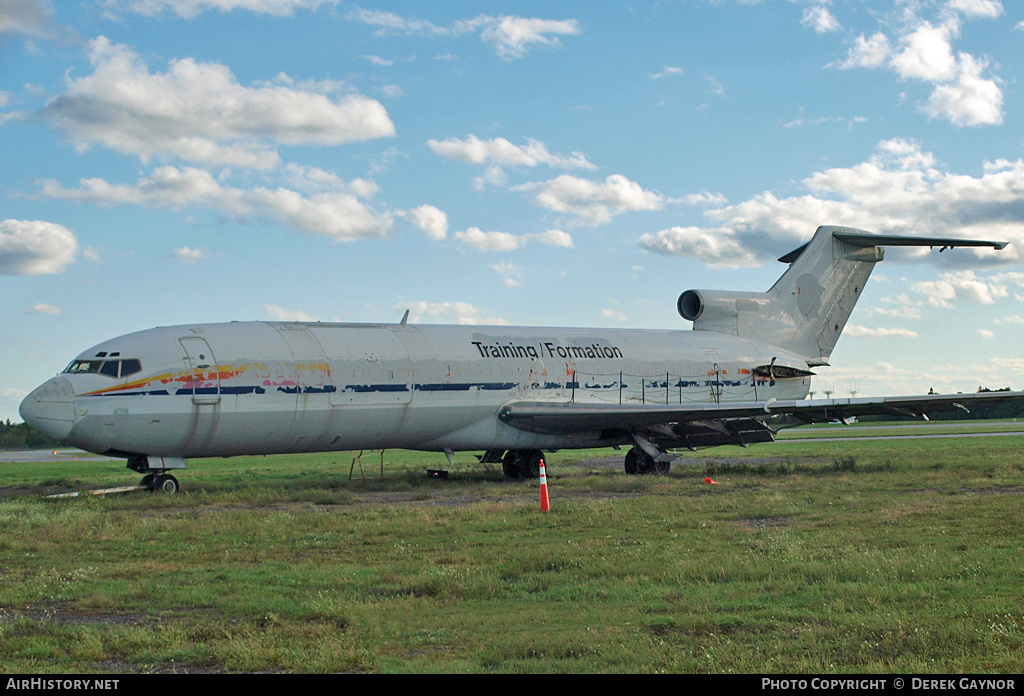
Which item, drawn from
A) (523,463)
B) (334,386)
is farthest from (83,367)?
(523,463)

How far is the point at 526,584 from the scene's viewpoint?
9961 mm

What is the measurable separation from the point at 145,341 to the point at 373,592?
43.6ft

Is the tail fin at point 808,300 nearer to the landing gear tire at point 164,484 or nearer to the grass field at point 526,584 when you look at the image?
→ the grass field at point 526,584

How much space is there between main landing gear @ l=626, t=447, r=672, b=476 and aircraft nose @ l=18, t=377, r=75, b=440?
50.9 ft

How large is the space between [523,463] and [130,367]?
39.1 ft

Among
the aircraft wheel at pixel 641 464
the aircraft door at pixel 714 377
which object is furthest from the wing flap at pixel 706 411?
the aircraft door at pixel 714 377

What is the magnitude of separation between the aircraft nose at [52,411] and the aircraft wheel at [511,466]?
497 inches

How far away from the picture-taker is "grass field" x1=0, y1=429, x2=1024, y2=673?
7031mm

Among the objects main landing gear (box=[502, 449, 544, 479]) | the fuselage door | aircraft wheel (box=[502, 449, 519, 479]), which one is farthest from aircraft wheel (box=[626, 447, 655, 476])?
the fuselage door

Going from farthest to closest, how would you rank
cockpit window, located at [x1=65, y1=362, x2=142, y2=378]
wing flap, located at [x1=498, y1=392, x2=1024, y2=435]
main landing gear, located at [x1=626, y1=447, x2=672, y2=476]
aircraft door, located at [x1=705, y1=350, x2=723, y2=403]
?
aircraft door, located at [x1=705, y1=350, x2=723, y2=403] < main landing gear, located at [x1=626, y1=447, x2=672, y2=476] < wing flap, located at [x1=498, y1=392, x2=1024, y2=435] < cockpit window, located at [x1=65, y1=362, x2=142, y2=378]

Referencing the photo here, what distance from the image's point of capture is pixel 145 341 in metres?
20.7

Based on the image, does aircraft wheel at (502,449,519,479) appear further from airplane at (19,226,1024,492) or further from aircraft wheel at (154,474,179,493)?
aircraft wheel at (154,474,179,493)

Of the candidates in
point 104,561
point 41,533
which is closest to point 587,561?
point 104,561

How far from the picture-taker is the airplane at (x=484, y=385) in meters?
20.1
